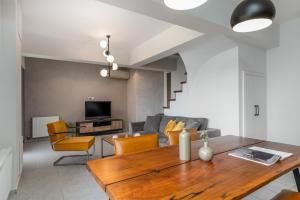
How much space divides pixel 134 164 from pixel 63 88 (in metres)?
5.36

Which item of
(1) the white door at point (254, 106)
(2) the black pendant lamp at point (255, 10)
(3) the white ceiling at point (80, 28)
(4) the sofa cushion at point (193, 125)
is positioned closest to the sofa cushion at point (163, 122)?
(4) the sofa cushion at point (193, 125)

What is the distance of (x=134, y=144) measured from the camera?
1.71 meters

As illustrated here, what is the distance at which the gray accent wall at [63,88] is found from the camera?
211 inches

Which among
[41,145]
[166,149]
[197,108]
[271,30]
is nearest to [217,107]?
[197,108]

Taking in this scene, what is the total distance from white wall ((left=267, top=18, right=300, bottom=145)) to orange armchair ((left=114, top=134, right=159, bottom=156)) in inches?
119

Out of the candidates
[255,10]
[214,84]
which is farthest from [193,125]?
[255,10]

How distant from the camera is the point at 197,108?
424 centimetres

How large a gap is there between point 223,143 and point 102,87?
5.34 metres

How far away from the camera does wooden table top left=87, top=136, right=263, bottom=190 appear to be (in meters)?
1.12

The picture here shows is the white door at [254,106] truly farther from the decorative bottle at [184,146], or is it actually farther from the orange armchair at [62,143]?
the orange armchair at [62,143]

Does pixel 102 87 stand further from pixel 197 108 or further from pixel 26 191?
pixel 26 191

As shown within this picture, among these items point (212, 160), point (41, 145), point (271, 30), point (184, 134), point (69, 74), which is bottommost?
point (41, 145)

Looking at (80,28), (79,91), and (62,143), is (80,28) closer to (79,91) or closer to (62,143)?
(62,143)

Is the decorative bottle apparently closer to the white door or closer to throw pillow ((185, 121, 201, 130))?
throw pillow ((185, 121, 201, 130))
